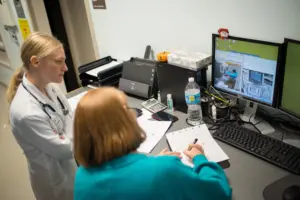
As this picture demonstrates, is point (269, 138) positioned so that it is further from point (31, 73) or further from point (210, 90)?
point (31, 73)

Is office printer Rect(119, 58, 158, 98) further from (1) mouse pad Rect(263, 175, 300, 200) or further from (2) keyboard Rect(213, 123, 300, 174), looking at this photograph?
(1) mouse pad Rect(263, 175, 300, 200)

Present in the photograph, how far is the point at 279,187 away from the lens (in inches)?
42.3

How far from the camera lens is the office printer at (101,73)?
85.1 inches

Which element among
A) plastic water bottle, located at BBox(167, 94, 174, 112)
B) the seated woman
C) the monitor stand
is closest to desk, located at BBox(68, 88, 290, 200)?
the monitor stand

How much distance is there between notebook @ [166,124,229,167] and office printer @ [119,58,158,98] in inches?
20.7

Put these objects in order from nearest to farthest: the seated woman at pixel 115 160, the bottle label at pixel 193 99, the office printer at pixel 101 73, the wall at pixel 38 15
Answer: the seated woman at pixel 115 160 < the bottle label at pixel 193 99 < the office printer at pixel 101 73 < the wall at pixel 38 15

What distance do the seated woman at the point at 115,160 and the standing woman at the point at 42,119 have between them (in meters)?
0.53

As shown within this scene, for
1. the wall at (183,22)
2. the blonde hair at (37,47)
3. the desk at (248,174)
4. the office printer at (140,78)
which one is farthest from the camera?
the office printer at (140,78)

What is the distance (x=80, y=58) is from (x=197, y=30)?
2.35m

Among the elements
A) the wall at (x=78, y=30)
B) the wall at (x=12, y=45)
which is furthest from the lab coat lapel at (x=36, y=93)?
the wall at (x=12, y=45)

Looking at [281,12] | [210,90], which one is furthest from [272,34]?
[210,90]

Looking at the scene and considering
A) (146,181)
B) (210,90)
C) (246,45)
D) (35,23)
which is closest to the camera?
(146,181)

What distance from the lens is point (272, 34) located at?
1460mm

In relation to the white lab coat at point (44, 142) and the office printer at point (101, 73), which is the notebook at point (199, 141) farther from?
the office printer at point (101, 73)
